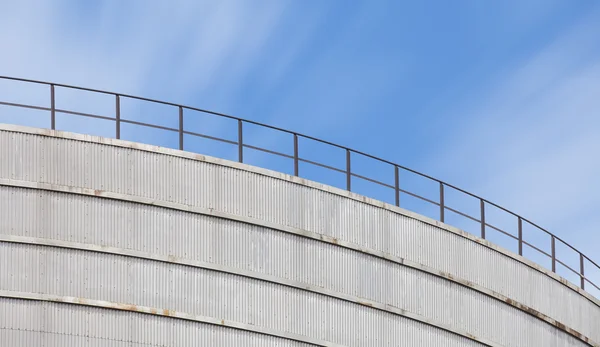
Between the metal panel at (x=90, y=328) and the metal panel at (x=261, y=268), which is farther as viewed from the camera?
the metal panel at (x=261, y=268)

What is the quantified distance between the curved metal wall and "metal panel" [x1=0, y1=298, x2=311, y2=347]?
4cm

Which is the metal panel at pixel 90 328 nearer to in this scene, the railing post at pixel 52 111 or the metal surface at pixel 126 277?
the metal surface at pixel 126 277

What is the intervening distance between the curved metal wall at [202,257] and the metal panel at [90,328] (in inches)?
1.4

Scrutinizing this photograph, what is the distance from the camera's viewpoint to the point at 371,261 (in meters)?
42.1

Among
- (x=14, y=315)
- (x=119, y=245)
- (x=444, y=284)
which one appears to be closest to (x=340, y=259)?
(x=444, y=284)

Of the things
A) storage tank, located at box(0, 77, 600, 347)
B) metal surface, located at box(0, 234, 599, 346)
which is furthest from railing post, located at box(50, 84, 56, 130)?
metal surface, located at box(0, 234, 599, 346)

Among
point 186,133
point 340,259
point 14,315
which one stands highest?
point 186,133

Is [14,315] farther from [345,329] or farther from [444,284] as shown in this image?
[444,284]

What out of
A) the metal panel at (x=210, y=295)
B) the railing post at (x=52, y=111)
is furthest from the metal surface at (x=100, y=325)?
the railing post at (x=52, y=111)

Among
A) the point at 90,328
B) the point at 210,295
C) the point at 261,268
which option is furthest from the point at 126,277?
the point at 261,268

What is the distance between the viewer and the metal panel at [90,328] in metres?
36.2

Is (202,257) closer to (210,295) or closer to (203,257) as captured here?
(203,257)

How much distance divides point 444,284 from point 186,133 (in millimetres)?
9631

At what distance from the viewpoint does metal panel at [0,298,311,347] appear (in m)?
36.2
